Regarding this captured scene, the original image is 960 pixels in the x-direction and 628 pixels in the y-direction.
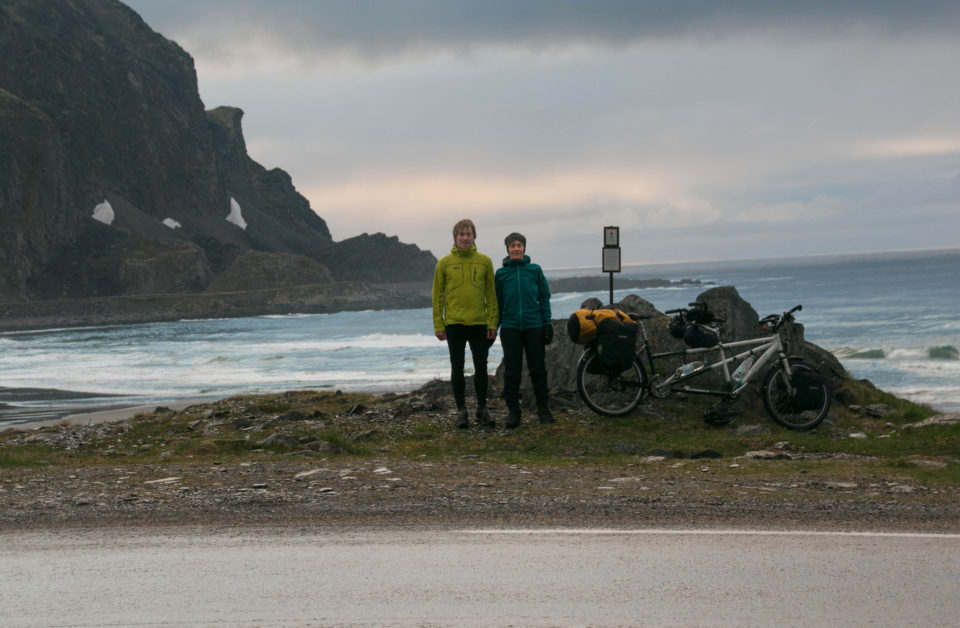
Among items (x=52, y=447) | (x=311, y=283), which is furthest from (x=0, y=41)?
(x=52, y=447)

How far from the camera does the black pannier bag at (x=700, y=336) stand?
35.0 ft

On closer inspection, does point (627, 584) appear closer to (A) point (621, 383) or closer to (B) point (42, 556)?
(B) point (42, 556)

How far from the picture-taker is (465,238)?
9.87 m

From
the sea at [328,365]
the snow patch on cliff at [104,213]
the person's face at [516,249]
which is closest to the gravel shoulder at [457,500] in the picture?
the person's face at [516,249]

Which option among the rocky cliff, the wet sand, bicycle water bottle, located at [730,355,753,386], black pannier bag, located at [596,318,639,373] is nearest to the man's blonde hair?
black pannier bag, located at [596,318,639,373]

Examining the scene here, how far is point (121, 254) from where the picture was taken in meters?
137

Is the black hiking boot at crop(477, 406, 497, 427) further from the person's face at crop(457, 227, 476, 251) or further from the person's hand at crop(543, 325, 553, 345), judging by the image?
the person's face at crop(457, 227, 476, 251)

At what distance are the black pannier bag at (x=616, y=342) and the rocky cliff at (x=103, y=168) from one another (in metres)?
122

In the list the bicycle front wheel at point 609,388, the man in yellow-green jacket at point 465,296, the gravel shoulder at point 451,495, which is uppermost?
the man in yellow-green jacket at point 465,296

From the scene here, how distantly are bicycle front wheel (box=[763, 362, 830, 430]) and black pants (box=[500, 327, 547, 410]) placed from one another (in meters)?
2.56

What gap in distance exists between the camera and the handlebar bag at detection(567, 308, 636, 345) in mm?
10344

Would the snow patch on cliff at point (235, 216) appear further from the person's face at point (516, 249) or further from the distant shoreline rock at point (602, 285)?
the person's face at point (516, 249)

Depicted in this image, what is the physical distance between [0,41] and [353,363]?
134 metres

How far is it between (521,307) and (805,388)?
3362mm
